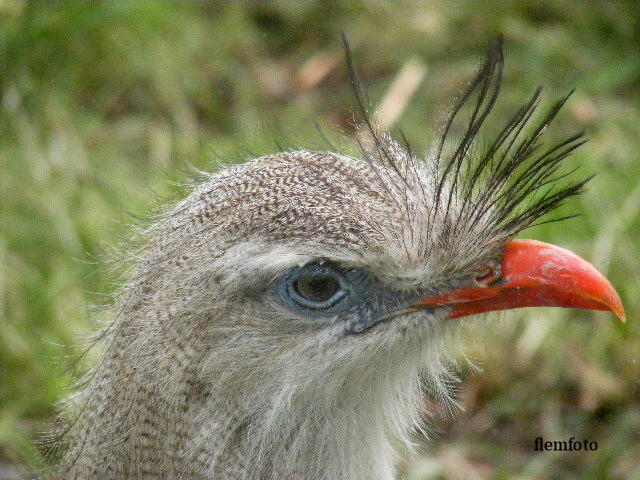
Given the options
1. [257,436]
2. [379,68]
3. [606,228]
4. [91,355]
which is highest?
[379,68]

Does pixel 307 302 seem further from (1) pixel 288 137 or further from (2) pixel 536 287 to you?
(1) pixel 288 137

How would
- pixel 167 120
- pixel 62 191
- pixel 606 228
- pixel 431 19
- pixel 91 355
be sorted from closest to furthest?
pixel 91 355
pixel 606 228
pixel 62 191
pixel 167 120
pixel 431 19

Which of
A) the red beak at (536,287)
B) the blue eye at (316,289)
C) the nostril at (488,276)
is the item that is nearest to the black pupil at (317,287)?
the blue eye at (316,289)

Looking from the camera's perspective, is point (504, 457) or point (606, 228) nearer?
point (504, 457)

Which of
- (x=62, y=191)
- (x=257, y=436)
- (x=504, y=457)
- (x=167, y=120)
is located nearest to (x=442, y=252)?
→ (x=257, y=436)

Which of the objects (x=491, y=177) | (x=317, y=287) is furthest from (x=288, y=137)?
(x=317, y=287)

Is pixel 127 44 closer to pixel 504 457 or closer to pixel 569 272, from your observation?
pixel 504 457

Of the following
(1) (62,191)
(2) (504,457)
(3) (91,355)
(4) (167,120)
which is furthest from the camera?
(4) (167,120)

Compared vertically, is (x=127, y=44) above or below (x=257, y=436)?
above
